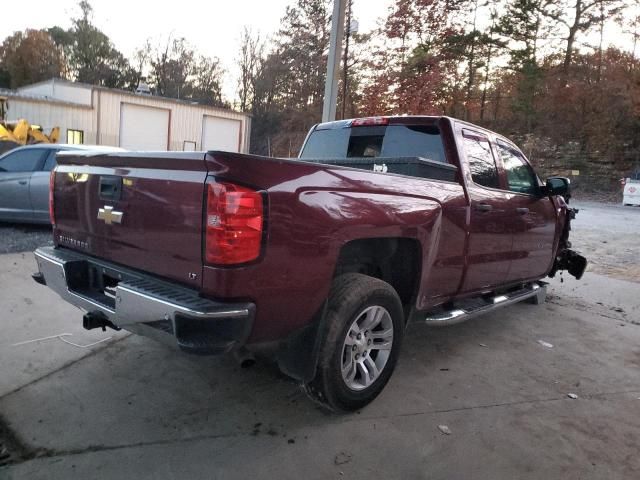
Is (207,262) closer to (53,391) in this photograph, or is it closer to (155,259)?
(155,259)

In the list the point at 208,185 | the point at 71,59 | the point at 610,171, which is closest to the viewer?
the point at 208,185

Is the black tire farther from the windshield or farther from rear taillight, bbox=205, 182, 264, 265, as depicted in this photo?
the windshield

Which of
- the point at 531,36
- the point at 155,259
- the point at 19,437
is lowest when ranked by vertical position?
the point at 19,437

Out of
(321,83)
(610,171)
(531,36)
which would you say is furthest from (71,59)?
(610,171)

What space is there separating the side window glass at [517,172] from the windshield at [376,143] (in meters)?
0.97

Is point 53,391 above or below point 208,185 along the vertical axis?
below

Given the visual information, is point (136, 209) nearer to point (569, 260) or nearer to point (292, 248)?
point (292, 248)

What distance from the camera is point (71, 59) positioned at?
5159 cm

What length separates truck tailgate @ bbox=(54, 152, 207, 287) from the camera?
2.52m

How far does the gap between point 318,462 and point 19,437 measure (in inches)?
64.6

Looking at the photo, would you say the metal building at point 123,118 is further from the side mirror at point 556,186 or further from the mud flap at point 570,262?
the side mirror at point 556,186

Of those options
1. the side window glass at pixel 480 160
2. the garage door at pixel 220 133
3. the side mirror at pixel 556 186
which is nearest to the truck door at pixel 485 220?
the side window glass at pixel 480 160

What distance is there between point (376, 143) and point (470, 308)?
163 cm

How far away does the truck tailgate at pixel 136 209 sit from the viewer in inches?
Result: 99.3
